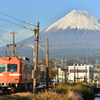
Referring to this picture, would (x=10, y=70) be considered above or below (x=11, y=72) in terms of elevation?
above

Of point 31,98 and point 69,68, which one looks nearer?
point 31,98

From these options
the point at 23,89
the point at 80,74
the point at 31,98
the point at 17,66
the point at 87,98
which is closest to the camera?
the point at 31,98

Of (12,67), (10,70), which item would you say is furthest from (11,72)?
(12,67)

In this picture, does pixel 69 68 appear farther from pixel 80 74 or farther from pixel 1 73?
pixel 1 73

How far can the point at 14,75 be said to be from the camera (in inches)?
1211

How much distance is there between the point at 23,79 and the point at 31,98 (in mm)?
11362

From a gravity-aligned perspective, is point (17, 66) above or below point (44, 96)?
above

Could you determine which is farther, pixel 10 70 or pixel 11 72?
pixel 10 70

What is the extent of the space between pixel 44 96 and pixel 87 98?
642 inches

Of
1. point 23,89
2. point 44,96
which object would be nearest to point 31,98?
point 44,96

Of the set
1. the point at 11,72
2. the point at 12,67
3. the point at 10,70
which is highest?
the point at 12,67

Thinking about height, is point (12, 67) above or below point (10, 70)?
above

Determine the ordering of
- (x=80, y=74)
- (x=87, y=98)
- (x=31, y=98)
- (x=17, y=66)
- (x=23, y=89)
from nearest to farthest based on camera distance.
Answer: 1. (x=31, y=98)
2. (x=17, y=66)
3. (x=23, y=89)
4. (x=87, y=98)
5. (x=80, y=74)

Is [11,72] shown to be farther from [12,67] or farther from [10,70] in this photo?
[12,67]
